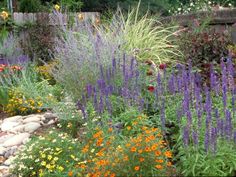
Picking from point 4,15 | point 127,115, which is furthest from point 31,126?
point 4,15

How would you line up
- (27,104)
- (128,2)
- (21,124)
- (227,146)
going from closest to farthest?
(227,146) < (21,124) < (27,104) < (128,2)

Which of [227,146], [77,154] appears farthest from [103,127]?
[227,146]

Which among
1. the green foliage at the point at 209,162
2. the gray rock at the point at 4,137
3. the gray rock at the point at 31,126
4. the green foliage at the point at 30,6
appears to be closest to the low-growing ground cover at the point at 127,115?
Result: the green foliage at the point at 209,162

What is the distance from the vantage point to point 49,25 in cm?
1147

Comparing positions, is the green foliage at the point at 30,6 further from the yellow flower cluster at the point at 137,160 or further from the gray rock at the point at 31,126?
the yellow flower cluster at the point at 137,160

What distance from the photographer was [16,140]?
17.9ft

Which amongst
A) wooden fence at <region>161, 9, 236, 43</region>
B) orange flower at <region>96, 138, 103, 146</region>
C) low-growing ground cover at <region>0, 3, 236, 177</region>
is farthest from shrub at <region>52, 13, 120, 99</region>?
wooden fence at <region>161, 9, 236, 43</region>

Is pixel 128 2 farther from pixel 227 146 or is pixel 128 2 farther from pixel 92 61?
pixel 227 146

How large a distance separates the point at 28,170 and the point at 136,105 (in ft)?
4.21

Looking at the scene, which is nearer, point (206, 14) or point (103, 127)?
point (103, 127)

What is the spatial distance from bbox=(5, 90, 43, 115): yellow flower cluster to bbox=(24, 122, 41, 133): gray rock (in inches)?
17.8

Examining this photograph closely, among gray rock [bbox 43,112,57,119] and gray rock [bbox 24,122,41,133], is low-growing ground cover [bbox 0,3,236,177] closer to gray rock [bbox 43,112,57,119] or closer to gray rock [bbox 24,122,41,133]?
gray rock [bbox 43,112,57,119]

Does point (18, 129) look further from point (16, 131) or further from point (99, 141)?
point (99, 141)

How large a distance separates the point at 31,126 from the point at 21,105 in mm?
898
